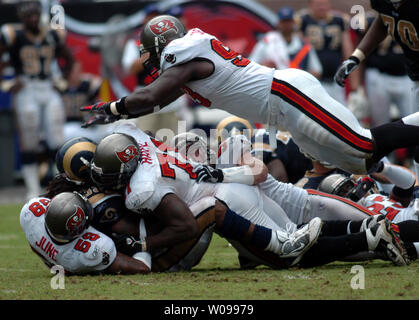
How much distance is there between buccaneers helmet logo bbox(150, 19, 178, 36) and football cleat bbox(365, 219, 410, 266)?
1.62m

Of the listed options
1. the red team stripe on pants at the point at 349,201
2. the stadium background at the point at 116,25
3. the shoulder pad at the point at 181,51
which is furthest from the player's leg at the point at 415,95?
the stadium background at the point at 116,25

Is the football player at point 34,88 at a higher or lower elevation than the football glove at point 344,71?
lower

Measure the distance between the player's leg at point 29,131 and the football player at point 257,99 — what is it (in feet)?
15.6

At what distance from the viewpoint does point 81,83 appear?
33.1ft

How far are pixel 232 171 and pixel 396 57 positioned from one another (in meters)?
5.41

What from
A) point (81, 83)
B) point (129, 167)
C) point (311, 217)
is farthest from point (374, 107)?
point (129, 167)

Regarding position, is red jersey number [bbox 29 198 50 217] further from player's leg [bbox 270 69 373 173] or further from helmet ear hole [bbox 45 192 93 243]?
player's leg [bbox 270 69 373 173]

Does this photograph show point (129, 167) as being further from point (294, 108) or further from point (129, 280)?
point (294, 108)

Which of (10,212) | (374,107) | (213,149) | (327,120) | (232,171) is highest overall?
(327,120)

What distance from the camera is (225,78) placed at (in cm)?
440

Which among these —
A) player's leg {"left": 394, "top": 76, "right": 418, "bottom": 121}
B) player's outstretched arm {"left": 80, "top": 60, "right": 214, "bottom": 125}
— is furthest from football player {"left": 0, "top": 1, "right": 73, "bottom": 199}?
player's outstretched arm {"left": 80, "top": 60, "right": 214, "bottom": 125}

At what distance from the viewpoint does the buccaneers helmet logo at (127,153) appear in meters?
3.95

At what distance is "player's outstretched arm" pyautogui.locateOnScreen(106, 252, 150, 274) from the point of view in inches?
156

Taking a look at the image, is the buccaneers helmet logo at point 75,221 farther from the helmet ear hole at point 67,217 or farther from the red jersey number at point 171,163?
the red jersey number at point 171,163
